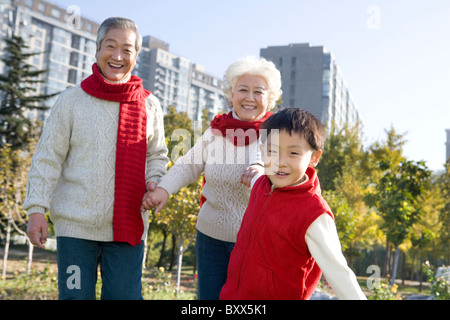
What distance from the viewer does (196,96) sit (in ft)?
278

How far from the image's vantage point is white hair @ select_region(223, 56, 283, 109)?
8.44 feet

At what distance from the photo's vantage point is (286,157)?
73.7 inches

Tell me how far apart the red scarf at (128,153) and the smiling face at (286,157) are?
0.81m

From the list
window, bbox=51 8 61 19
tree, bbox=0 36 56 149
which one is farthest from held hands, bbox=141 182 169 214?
window, bbox=51 8 61 19

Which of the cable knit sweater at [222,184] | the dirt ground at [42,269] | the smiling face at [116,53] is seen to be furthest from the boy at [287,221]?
the dirt ground at [42,269]

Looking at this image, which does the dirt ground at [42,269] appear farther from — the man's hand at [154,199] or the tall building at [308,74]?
the tall building at [308,74]

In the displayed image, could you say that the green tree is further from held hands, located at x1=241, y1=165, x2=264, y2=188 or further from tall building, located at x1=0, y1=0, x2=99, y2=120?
Result: tall building, located at x1=0, y1=0, x2=99, y2=120

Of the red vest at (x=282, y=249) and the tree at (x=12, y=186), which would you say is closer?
the red vest at (x=282, y=249)

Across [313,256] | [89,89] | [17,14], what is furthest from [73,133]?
[17,14]

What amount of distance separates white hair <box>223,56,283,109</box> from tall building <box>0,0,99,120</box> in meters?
56.4

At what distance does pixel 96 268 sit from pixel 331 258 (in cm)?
122

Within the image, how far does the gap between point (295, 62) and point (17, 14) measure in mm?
33232

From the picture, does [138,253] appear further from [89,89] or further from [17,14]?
[17,14]

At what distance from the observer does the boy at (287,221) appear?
5.94 ft
